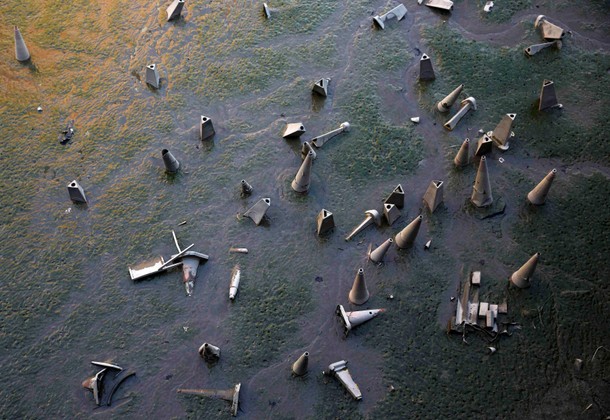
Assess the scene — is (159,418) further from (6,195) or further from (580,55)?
(580,55)

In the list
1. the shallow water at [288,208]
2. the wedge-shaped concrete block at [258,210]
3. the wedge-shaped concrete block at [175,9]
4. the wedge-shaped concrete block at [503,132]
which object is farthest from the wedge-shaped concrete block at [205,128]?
the wedge-shaped concrete block at [503,132]

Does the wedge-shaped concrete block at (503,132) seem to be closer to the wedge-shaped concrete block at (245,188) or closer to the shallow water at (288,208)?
the shallow water at (288,208)

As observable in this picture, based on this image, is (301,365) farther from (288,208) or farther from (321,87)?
(321,87)

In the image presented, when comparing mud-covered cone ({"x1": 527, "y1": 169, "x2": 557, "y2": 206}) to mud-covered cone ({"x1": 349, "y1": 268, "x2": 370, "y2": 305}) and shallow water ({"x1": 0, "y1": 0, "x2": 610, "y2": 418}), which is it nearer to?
shallow water ({"x1": 0, "y1": 0, "x2": 610, "y2": 418})

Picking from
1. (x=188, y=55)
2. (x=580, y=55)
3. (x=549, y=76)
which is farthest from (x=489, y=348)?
(x=188, y=55)

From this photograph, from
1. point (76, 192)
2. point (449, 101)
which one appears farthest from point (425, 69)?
point (76, 192)
